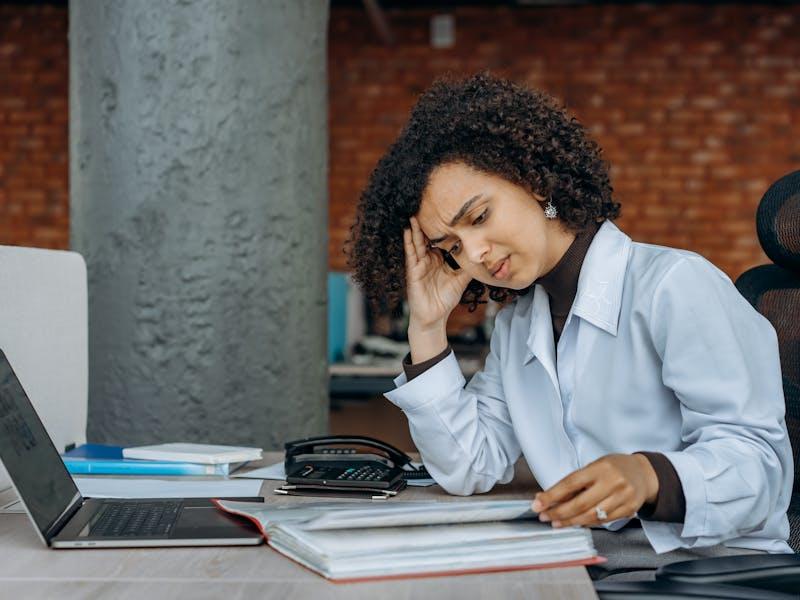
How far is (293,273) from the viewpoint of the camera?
7.29 ft

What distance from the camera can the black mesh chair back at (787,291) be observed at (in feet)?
5.57

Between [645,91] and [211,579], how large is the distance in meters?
5.18

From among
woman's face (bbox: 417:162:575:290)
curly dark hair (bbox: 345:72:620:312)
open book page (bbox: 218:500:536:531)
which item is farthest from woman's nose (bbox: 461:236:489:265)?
open book page (bbox: 218:500:536:531)

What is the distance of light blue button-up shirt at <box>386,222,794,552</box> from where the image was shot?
49.2 inches

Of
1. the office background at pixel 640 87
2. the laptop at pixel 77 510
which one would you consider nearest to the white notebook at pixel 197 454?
the laptop at pixel 77 510

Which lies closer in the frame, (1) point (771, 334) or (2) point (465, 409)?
(1) point (771, 334)

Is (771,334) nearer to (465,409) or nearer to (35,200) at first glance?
(465,409)

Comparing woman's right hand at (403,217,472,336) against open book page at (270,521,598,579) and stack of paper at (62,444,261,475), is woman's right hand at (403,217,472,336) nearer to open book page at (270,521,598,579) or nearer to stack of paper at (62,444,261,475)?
stack of paper at (62,444,261,475)

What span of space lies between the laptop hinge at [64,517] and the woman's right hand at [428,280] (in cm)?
60

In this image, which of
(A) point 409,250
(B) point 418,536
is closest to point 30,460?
(B) point 418,536

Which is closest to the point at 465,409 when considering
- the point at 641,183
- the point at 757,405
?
the point at 757,405

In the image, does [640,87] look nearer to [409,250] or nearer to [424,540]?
[409,250]

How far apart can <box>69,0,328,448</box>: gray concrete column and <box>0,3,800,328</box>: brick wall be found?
356 cm

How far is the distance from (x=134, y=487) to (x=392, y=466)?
40 cm
